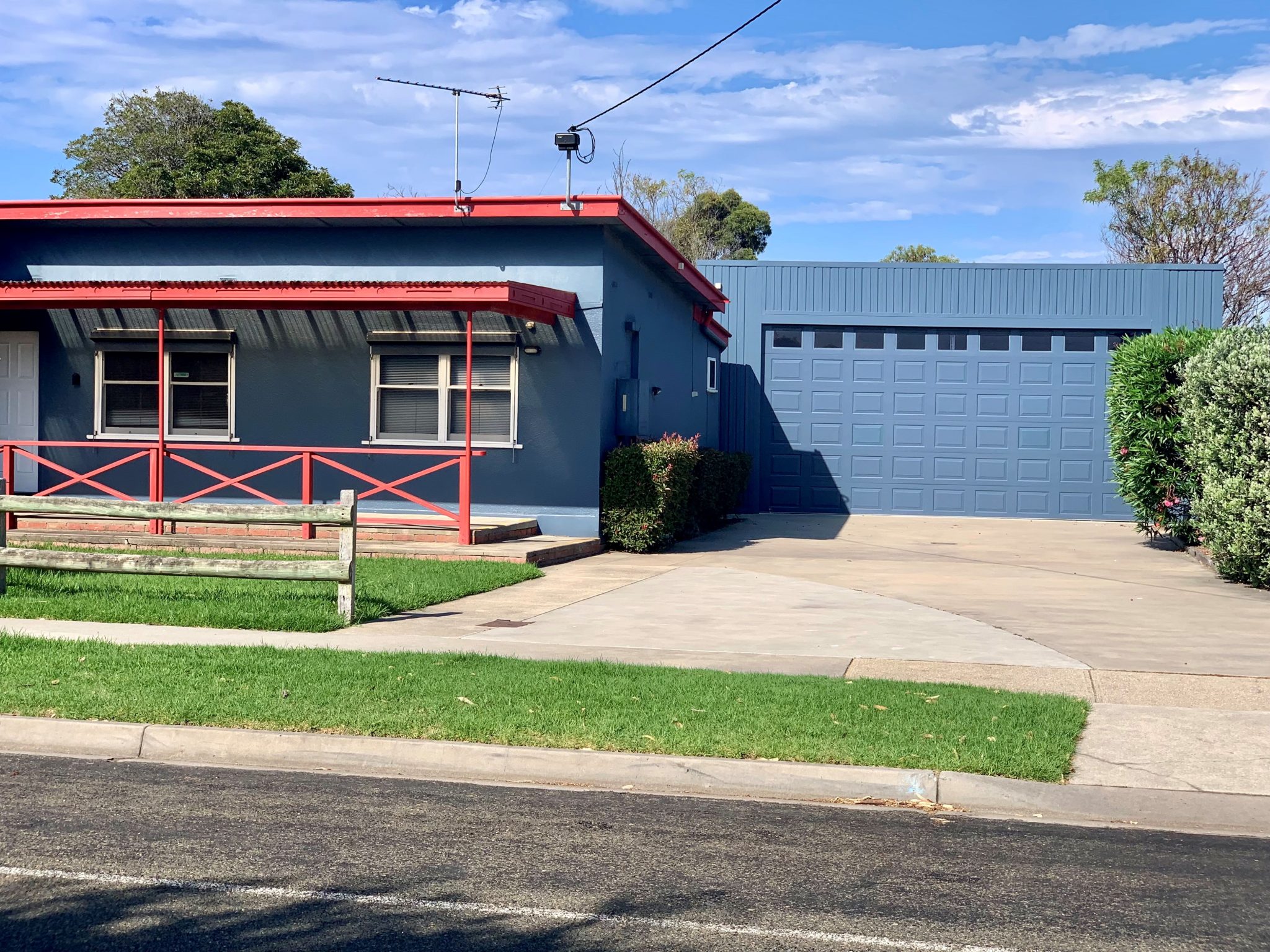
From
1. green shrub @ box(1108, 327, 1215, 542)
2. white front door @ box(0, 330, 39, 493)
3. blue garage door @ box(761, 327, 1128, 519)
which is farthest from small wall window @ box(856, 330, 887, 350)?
white front door @ box(0, 330, 39, 493)

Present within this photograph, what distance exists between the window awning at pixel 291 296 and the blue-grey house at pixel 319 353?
38 mm

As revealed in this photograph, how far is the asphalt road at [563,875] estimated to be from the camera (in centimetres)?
449

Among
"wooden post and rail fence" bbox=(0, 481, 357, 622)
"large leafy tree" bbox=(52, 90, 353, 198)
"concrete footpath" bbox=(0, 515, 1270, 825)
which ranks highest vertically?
"large leafy tree" bbox=(52, 90, 353, 198)

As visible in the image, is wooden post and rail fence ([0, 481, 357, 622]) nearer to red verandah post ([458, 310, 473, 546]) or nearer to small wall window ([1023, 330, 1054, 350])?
red verandah post ([458, 310, 473, 546])

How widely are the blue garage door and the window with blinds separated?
31.1ft

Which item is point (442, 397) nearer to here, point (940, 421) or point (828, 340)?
point (828, 340)

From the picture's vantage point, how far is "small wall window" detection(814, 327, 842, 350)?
25.4 m

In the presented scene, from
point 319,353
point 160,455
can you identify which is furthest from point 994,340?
point 160,455

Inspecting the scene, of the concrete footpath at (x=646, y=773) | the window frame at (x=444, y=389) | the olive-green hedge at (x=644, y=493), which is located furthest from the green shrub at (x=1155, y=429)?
the concrete footpath at (x=646, y=773)

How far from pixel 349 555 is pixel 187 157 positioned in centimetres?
3378

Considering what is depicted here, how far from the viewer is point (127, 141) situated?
147 feet

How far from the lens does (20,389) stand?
720 inches

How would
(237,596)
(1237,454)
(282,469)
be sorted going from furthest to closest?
(282,469), (1237,454), (237,596)

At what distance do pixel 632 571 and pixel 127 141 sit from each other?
36.6 m
